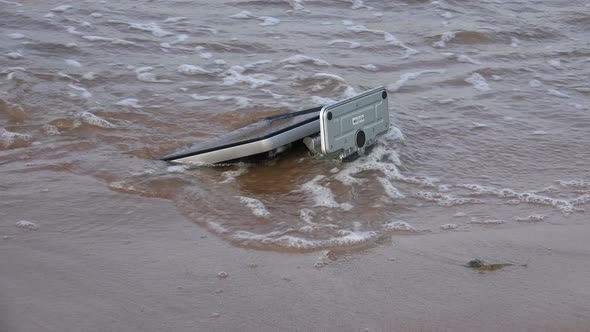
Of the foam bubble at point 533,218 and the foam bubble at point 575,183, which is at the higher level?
the foam bubble at point 533,218

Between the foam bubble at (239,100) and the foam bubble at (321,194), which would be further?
the foam bubble at (239,100)

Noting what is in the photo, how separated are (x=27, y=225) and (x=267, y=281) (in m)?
1.49

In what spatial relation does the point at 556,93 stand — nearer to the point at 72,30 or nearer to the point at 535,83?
the point at 535,83

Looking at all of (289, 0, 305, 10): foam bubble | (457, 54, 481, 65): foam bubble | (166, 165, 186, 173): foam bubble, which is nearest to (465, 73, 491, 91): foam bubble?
(457, 54, 481, 65): foam bubble

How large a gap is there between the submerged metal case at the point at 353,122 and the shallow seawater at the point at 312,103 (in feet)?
0.65

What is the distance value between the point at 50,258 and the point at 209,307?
0.98 metres

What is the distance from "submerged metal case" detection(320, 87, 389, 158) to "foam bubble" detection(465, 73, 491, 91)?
2401mm

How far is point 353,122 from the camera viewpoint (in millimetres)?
5496

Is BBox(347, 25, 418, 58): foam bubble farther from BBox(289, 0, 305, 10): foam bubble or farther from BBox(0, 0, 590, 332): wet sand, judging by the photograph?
BBox(289, 0, 305, 10): foam bubble

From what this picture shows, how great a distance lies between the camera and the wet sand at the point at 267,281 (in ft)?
12.2

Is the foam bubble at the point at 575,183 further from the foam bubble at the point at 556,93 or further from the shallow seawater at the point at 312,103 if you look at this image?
the foam bubble at the point at 556,93

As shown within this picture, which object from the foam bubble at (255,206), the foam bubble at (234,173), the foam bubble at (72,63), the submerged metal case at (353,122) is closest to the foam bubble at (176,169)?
the foam bubble at (234,173)

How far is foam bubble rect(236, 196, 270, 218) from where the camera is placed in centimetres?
496

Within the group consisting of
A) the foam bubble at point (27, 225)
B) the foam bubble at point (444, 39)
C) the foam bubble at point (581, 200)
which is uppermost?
the foam bubble at point (27, 225)
